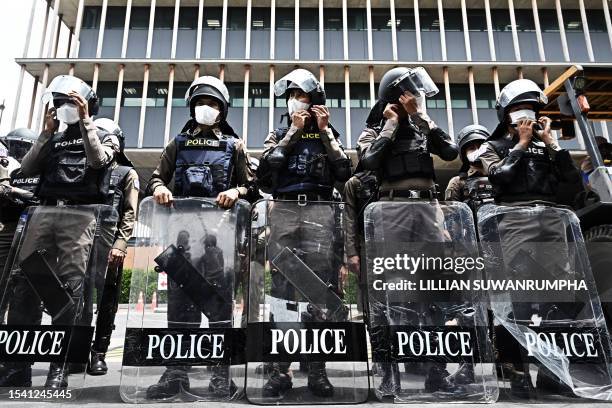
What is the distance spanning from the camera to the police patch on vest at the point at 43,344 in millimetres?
2580

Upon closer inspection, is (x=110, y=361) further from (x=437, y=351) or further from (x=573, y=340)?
(x=573, y=340)

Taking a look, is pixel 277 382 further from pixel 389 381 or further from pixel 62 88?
pixel 62 88

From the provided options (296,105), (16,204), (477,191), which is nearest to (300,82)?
(296,105)

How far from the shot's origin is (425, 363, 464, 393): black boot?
2.54m

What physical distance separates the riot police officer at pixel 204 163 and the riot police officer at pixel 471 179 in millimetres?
2245

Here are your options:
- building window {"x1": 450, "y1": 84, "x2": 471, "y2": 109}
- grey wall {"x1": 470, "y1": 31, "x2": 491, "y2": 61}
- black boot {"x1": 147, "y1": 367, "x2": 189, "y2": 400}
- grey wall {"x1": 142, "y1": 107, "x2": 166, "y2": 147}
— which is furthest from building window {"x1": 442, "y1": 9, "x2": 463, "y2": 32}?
black boot {"x1": 147, "y1": 367, "x2": 189, "y2": 400}

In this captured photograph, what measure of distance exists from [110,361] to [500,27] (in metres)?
18.6

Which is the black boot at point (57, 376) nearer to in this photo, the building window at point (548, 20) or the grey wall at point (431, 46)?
the grey wall at point (431, 46)

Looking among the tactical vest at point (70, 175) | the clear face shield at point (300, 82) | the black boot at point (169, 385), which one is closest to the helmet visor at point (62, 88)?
the tactical vest at point (70, 175)

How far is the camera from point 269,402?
2500 millimetres

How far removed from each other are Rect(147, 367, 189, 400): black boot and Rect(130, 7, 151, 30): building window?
1801 centimetres

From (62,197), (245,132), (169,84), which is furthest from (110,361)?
(169,84)

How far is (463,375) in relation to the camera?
8.45 ft

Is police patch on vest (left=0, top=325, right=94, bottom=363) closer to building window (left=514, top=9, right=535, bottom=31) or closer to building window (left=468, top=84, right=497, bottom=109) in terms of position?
building window (left=468, top=84, right=497, bottom=109)
